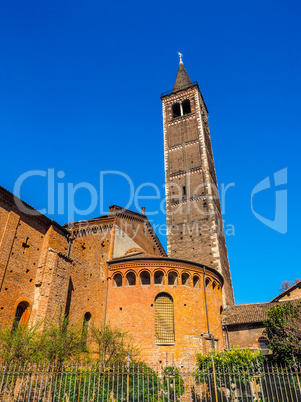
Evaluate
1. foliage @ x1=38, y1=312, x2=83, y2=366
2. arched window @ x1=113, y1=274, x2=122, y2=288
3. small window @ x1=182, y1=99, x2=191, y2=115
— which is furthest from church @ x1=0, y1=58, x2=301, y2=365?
small window @ x1=182, y1=99, x2=191, y2=115

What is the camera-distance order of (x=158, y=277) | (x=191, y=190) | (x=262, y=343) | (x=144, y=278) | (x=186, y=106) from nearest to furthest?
(x=144, y=278)
(x=158, y=277)
(x=262, y=343)
(x=191, y=190)
(x=186, y=106)

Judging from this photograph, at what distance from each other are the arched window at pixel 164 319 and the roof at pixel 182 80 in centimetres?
2638

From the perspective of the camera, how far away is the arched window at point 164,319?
16.8 meters

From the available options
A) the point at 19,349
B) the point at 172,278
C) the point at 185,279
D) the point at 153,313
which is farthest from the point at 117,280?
the point at 19,349

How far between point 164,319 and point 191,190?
45.1 feet

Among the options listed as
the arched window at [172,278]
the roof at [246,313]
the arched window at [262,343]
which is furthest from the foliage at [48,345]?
the arched window at [262,343]

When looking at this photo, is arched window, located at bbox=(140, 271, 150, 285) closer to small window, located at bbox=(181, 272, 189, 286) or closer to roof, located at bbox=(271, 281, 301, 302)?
small window, located at bbox=(181, 272, 189, 286)

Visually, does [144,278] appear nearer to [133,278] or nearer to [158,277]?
[133,278]

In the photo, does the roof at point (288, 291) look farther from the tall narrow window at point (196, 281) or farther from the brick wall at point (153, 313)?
the tall narrow window at point (196, 281)

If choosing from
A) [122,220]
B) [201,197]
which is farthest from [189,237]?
[122,220]

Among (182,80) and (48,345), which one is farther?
(182,80)

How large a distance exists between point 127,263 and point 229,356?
7.77 m

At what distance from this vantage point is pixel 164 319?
17359 mm

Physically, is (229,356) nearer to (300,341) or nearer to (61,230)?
(300,341)
